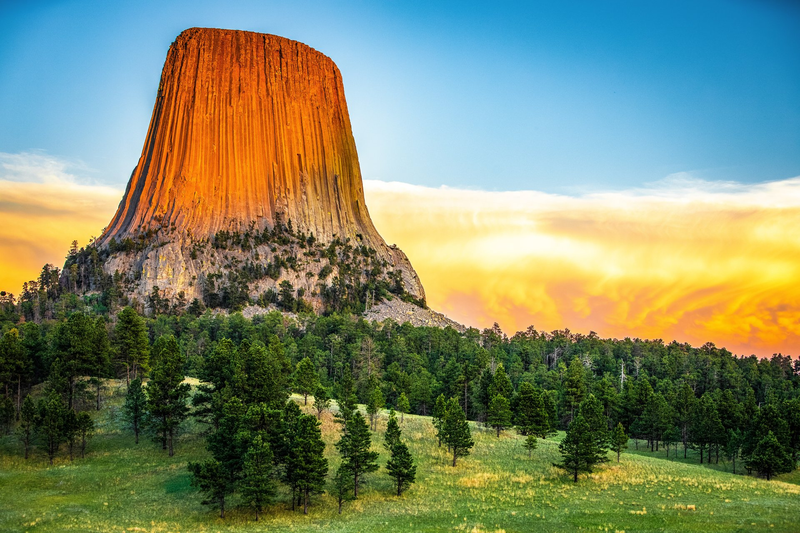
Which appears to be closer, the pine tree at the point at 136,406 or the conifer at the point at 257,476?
the conifer at the point at 257,476

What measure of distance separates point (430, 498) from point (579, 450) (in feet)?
48.3

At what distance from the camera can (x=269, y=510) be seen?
49625mm

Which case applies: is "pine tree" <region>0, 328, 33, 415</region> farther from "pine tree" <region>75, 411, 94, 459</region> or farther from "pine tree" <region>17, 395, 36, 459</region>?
"pine tree" <region>75, 411, 94, 459</region>

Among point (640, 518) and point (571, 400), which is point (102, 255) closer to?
point (571, 400)

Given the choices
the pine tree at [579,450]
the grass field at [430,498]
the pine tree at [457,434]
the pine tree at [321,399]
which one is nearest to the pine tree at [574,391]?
the grass field at [430,498]

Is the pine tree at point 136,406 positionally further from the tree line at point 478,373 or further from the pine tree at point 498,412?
the pine tree at point 498,412

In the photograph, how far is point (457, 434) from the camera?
200 ft

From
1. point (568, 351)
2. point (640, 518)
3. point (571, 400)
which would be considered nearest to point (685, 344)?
point (568, 351)

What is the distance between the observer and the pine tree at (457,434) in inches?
2395

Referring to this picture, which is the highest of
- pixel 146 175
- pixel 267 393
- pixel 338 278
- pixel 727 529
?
pixel 146 175

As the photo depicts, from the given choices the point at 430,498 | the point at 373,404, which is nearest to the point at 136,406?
the point at 373,404

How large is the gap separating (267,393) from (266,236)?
455 ft

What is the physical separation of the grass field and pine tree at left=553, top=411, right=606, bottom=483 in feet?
3.91

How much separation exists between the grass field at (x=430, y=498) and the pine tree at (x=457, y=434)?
1195mm
